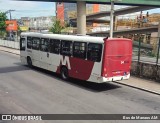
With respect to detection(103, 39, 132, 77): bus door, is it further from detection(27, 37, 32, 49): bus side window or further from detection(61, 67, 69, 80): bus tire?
detection(27, 37, 32, 49): bus side window

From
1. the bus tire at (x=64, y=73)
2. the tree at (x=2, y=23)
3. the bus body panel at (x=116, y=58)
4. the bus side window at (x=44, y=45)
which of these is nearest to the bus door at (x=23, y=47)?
the bus side window at (x=44, y=45)

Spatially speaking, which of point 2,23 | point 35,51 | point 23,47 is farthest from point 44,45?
point 2,23

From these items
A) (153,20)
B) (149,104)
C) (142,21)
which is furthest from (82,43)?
(153,20)

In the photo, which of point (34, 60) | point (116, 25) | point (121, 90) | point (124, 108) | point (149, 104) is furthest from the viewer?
point (116, 25)

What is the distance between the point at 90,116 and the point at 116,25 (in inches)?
1629

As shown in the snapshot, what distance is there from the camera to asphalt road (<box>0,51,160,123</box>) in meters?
10.7

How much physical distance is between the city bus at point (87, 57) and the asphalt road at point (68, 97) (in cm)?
75

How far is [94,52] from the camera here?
14.3 m

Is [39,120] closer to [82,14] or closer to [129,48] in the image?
[129,48]

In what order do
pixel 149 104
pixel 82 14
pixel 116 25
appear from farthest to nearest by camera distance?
pixel 116 25 → pixel 82 14 → pixel 149 104

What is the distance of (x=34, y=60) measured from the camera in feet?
66.0

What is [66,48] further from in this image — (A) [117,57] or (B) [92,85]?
(A) [117,57]

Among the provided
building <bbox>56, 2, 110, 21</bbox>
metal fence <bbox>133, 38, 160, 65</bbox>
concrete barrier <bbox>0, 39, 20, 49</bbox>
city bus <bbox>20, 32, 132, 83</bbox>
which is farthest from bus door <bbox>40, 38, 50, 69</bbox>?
building <bbox>56, 2, 110, 21</bbox>

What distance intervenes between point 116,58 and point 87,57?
161 centimetres
